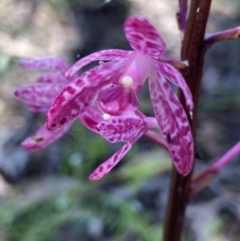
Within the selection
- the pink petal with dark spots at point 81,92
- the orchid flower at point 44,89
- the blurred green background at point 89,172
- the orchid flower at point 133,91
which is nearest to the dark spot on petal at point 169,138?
the orchid flower at point 133,91

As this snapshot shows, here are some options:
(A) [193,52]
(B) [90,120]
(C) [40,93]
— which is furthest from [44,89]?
(A) [193,52]

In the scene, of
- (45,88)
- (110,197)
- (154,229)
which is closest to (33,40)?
(110,197)

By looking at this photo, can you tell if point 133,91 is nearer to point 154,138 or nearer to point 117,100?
point 117,100

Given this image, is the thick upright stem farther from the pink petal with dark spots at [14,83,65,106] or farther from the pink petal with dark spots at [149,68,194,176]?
the pink petal with dark spots at [14,83,65,106]

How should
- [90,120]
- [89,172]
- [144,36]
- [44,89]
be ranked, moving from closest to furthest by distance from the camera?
[144,36], [90,120], [44,89], [89,172]

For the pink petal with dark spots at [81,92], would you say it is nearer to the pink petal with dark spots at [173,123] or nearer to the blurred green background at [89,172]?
the pink petal with dark spots at [173,123]

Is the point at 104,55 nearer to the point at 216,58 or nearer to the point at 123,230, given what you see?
the point at 123,230

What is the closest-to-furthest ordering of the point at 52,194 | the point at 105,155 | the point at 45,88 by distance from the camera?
the point at 45,88 → the point at 52,194 → the point at 105,155
